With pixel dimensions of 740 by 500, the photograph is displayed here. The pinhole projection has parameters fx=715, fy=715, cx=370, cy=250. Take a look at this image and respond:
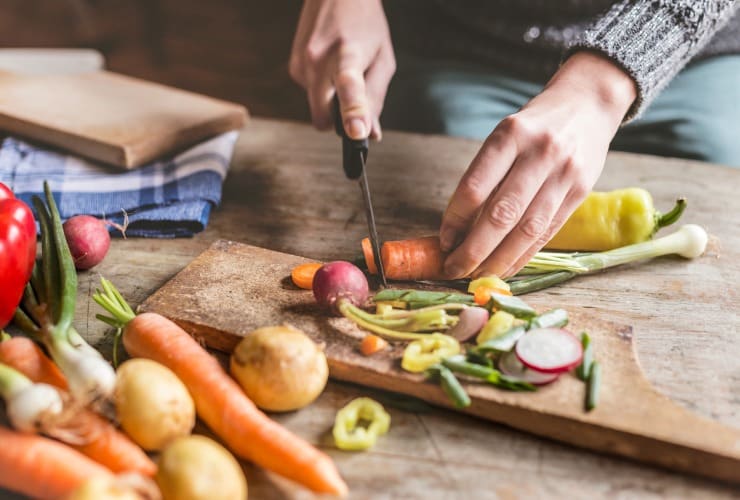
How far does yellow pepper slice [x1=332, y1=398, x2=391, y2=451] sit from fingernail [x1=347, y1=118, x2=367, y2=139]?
550 mm

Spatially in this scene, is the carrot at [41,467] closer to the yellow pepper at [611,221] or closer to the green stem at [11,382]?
the green stem at [11,382]

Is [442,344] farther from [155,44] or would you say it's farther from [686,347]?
[155,44]

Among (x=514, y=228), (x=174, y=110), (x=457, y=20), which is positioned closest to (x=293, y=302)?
(x=514, y=228)

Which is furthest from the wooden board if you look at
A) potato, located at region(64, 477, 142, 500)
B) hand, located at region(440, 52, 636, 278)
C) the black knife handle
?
potato, located at region(64, 477, 142, 500)

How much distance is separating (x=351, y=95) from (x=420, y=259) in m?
0.38

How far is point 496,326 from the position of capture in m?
1.20

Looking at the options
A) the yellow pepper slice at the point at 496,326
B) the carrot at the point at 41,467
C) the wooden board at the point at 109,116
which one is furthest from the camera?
the wooden board at the point at 109,116

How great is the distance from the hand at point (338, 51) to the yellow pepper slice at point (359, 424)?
0.74m

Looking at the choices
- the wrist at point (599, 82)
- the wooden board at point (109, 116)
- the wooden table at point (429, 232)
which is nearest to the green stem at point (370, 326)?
the wooden table at point (429, 232)

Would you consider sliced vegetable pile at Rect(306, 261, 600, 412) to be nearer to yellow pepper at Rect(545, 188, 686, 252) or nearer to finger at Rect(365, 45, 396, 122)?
yellow pepper at Rect(545, 188, 686, 252)

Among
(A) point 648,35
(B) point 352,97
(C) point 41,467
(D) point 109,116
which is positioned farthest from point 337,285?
(D) point 109,116

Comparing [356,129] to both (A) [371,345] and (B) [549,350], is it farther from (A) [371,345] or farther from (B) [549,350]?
(B) [549,350]

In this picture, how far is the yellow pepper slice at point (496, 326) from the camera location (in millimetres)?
1193

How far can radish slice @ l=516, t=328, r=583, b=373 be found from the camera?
3.68 feet
